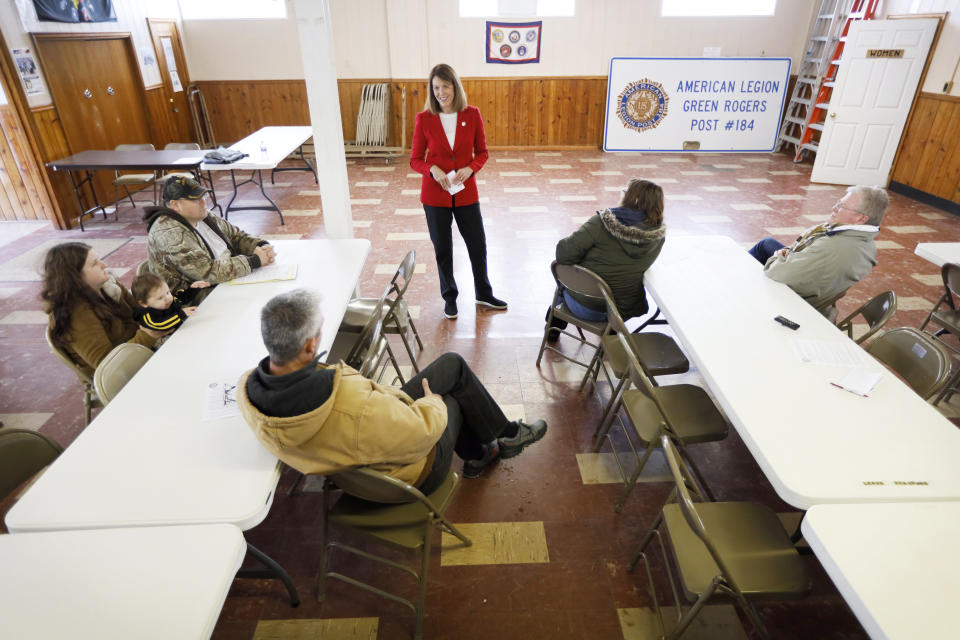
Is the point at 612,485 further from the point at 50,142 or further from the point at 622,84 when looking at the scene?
the point at 622,84

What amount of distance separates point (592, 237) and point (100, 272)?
2397 mm

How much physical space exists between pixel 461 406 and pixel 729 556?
1172 mm

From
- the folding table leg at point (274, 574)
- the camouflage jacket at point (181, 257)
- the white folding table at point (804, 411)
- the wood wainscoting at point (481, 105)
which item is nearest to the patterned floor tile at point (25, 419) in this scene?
the camouflage jacket at point (181, 257)

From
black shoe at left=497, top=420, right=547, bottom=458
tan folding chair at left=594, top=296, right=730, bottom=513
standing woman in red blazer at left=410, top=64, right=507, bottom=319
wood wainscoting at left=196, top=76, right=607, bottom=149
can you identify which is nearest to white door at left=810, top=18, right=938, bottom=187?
wood wainscoting at left=196, top=76, right=607, bottom=149

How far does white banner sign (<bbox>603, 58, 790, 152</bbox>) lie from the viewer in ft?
27.6

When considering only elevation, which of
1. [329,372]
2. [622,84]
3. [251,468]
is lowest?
[251,468]

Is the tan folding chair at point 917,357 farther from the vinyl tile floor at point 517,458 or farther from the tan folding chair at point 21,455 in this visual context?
the tan folding chair at point 21,455

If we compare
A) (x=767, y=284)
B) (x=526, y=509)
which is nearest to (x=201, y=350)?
(x=526, y=509)

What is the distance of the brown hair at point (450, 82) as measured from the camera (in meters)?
3.37

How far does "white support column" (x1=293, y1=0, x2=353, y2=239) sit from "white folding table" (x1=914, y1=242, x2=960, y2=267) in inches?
143

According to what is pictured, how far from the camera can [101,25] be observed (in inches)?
250

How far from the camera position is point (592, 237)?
294cm

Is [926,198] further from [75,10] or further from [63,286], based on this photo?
[75,10]

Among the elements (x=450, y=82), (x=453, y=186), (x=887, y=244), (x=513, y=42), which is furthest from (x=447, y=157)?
(x=513, y=42)
